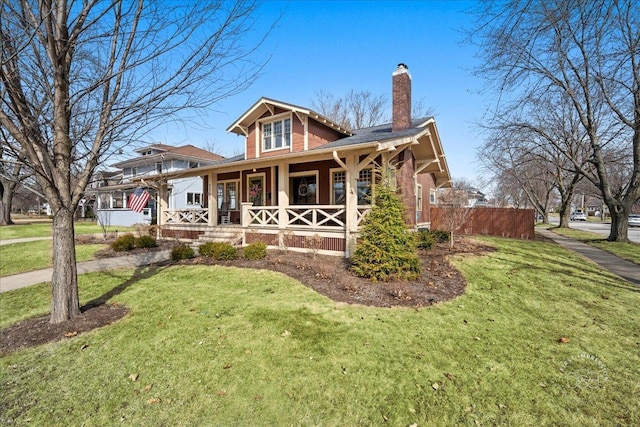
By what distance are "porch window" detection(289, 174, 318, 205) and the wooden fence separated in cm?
797

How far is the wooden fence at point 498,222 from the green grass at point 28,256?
56.9ft

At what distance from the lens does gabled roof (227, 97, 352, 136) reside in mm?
12656

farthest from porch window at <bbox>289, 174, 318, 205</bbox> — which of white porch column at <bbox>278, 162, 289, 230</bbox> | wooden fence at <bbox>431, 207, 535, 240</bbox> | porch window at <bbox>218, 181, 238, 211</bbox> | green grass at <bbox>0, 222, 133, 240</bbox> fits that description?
green grass at <bbox>0, 222, 133, 240</bbox>

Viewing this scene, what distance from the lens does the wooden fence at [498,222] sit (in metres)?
17.1

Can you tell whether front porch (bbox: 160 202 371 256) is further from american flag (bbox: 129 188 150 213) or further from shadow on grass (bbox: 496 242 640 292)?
shadow on grass (bbox: 496 242 640 292)

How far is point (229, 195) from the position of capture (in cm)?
1658

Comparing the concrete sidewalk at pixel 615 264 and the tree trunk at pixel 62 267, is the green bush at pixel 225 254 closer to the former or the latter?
the tree trunk at pixel 62 267

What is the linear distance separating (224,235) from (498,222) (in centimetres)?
1673

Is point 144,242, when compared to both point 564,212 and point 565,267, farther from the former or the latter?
point 564,212

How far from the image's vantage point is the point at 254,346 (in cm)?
404

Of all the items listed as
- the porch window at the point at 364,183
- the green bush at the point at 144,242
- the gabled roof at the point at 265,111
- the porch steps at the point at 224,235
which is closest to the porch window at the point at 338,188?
the porch window at the point at 364,183

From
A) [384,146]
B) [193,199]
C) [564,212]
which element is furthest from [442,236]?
[193,199]

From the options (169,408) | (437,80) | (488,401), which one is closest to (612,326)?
(488,401)

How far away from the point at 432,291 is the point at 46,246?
54.7 ft
